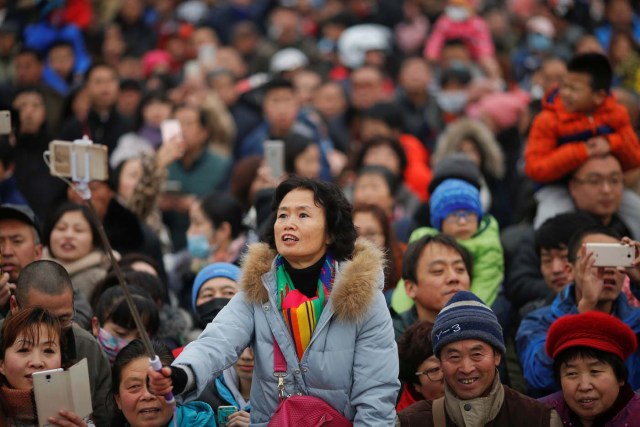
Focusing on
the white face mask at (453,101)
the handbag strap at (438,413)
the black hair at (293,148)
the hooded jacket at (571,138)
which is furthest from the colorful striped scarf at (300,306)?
the white face mask at (453,101)

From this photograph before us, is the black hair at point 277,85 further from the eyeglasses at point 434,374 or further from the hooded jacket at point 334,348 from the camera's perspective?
the hooded jacket at point 334,348

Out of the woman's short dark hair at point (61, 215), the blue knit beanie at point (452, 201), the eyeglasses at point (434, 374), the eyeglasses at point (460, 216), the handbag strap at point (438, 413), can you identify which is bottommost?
the handbag strap at point (438, 413)

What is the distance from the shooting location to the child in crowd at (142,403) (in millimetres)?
6277

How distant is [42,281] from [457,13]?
33.5 ft

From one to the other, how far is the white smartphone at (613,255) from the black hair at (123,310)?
2.64 meters

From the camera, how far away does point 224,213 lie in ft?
31.5

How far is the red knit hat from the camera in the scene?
6.29 metres

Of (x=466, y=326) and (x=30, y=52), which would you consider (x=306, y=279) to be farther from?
(x=30, y=52)

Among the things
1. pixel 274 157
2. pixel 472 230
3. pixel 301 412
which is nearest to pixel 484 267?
pixel 472 230

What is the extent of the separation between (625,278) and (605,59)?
204 cm

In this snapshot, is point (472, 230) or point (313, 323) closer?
point (313, 323)

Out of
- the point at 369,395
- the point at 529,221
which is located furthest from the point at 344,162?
the point at 369,395

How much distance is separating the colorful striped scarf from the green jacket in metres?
Result: 2.02

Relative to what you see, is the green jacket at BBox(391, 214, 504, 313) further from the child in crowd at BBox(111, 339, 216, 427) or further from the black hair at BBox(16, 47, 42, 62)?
the black hair at BBox(16, 47, 42, 62)
